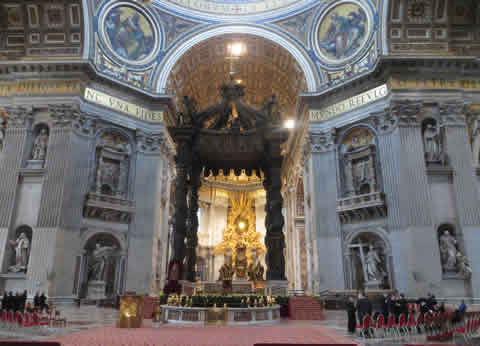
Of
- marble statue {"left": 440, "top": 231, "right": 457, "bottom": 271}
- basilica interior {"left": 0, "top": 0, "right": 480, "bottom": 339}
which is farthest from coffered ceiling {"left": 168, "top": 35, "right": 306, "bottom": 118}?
marble statue {"left": 440, "top": 231, "right": 457, "bottom": 271}

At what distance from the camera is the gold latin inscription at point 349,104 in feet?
56.5

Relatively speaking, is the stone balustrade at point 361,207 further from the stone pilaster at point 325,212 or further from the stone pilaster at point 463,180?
the stone pilaster at point 463,180

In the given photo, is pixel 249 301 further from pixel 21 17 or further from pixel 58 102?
pixel 21 17

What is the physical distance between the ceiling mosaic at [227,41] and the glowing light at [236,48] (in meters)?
0.43

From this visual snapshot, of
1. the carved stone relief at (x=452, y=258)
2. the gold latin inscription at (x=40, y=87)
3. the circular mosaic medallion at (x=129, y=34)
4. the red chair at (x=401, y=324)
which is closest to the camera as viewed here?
the red chair at (x=401, y=324)

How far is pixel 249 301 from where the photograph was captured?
925 centimetres

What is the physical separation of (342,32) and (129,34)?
12.2m

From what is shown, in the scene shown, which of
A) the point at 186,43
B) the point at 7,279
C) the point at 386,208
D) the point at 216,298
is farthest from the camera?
the point at 186,43

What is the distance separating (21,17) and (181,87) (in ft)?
31.3

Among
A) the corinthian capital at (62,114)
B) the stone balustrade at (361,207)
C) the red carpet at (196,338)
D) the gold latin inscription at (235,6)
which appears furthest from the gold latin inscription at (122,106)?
the red carpet at (196,338)

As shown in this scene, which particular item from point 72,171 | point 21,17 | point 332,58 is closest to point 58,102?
point 72,171

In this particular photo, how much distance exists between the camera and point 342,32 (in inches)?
768

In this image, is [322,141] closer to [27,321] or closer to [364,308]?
[364,308]

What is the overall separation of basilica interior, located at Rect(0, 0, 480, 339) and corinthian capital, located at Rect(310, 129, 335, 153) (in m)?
A: 0.08
